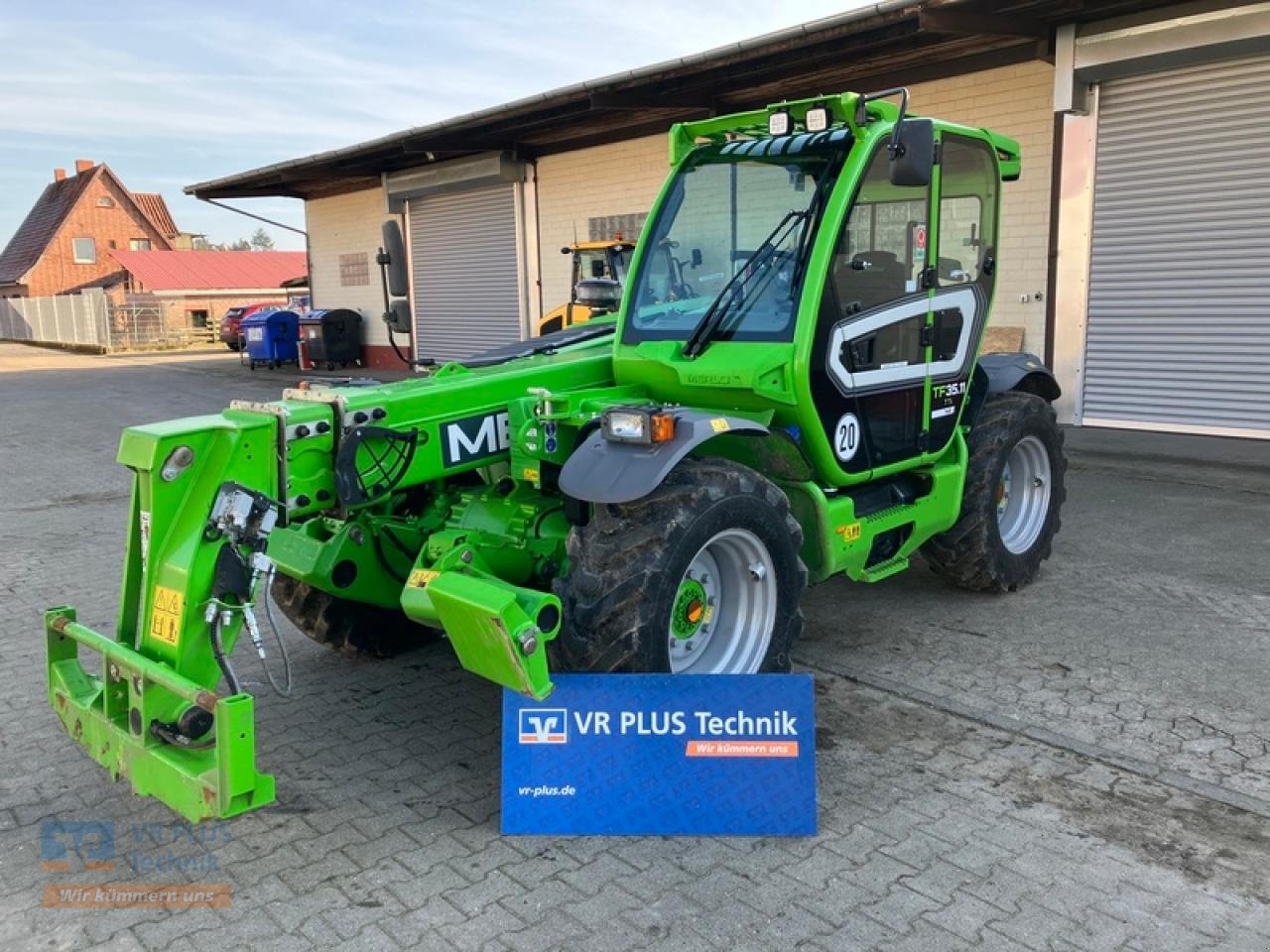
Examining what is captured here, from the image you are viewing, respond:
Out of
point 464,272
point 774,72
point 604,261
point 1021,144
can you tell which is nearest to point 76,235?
point 464,272

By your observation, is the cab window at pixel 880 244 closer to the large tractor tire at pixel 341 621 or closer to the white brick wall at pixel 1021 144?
the large tractor tire at pixel 341 621

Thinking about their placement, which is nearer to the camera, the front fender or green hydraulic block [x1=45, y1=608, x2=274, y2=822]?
green hydraulic block [x1=45, y1=608, x2=274, y2=822]

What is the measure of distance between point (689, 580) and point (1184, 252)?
8.69 metres

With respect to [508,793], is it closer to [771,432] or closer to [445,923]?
[445,923]

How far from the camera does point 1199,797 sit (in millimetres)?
3631

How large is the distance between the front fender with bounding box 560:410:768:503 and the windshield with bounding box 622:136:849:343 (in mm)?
689

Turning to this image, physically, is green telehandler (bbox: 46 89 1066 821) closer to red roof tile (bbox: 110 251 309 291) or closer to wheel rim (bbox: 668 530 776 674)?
wheel rim (bbox: 668 530 776 674)

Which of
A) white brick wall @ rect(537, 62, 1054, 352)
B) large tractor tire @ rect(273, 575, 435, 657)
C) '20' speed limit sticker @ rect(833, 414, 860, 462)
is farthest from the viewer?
white brick wall @ rect(537, 62, 1054, 352)

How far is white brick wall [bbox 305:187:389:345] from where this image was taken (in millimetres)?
22453

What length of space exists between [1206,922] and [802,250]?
9.05 feet

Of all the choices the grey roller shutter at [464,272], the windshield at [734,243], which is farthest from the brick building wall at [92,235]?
the windshield at [734,243]

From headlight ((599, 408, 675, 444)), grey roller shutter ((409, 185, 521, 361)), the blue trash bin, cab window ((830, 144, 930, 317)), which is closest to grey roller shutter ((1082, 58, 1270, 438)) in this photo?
cab window ((830, 144, 930, 317))

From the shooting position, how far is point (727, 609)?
4.19 meters

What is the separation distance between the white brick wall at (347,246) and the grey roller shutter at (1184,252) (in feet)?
49.1
